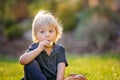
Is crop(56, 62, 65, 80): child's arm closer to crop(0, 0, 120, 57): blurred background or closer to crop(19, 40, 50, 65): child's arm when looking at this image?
crop(19, 40, 50, 65): child's arm

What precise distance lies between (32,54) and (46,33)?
360 millimetres

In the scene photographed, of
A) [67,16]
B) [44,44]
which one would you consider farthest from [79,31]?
[44,44]

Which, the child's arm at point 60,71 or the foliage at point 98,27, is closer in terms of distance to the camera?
the child's arm at point 60,71

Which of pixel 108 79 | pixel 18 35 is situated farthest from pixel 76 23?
pixel 108 79

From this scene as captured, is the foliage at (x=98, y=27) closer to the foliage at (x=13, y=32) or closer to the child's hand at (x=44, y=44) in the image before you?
the foliage at (x=13, y=32)

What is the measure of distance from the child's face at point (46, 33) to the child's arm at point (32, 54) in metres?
0.09

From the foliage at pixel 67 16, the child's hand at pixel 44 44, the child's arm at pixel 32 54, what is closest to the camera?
the child's arm at pixel 32 54

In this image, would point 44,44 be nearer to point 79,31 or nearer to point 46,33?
point 46,33

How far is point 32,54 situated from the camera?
4.89 meters

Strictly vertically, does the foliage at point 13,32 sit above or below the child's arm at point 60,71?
below

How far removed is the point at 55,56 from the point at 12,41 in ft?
36.3

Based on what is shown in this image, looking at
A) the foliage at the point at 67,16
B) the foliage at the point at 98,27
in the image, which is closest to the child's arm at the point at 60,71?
the foliage at the point at 98,27

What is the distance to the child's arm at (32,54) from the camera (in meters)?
4.83

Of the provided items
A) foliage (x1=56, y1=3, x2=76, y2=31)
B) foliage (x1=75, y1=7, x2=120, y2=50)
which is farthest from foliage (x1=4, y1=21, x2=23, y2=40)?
foliage (x1=75, y1=7, x2=120, y2=50)
